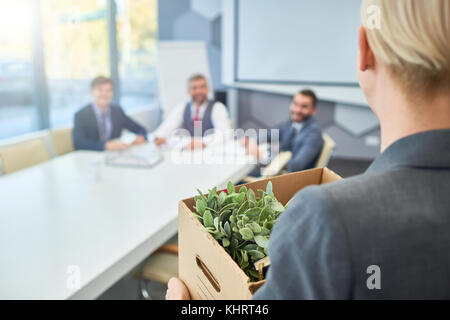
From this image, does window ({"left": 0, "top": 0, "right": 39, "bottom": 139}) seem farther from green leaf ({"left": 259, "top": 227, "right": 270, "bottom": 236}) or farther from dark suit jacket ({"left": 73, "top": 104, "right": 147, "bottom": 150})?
green leaf ({"left": 259, "top": 227, "right": 270, "bottom": 236})

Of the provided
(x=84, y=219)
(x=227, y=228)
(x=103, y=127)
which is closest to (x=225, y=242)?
(x=227, y=228)

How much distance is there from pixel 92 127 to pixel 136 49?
277 cm

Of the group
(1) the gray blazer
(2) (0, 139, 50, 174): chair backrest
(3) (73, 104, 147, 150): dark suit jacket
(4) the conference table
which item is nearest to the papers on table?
(4) the conference table

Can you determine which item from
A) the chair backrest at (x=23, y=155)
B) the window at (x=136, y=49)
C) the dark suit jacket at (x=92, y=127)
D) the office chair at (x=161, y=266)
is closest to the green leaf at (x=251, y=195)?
the office chair at (x=161, y=266)

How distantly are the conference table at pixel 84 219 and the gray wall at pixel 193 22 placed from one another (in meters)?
3.75

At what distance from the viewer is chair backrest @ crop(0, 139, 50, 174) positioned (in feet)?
8.66

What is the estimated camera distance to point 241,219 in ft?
2.02

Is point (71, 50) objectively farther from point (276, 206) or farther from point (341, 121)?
point (276, 206)

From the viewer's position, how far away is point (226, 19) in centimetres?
594

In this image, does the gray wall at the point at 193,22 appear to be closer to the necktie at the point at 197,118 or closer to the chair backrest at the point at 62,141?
the necktie at the point at 197,118

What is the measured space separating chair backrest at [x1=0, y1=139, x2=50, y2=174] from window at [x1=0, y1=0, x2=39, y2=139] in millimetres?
1190

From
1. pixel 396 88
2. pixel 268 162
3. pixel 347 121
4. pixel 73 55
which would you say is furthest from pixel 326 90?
pixel 396 88

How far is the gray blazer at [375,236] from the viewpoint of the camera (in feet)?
1.29
